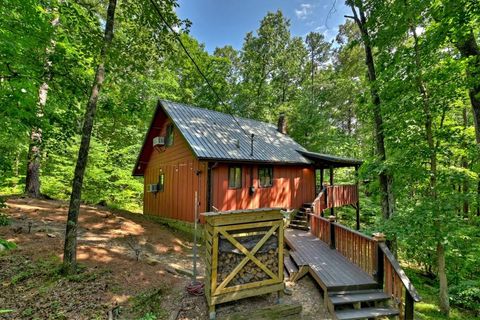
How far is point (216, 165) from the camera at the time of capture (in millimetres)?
9711

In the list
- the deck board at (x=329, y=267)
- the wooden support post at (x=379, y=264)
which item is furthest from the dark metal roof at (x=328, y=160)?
the wooden support post at (x=379, y=264)

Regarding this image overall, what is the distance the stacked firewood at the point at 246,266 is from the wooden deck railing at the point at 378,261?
2637 mm

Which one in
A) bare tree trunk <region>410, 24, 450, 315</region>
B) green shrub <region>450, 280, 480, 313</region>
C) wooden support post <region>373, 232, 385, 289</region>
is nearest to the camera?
wooden support post <region>373, 232, 385, 289</region>

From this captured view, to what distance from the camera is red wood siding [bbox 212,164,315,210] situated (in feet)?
33.3

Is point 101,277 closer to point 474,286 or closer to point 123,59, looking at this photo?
point 123,59

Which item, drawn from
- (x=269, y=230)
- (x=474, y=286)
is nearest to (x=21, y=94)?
(x=269, y=230)

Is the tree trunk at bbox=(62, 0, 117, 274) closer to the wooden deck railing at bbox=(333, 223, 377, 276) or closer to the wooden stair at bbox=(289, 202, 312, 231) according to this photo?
the wooden deck railing at bbox=(333, 223, 377, 276)

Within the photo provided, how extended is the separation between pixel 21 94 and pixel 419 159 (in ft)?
33.0

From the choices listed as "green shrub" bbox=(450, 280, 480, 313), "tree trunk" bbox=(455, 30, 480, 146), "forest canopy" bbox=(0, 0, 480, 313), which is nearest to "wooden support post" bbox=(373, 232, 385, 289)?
"forest canopy" bbox=(0, 0, 480, 313)

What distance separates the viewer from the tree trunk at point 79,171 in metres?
5.00

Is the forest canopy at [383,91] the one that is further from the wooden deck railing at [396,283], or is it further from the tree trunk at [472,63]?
the wooden deck railing at [396,283]

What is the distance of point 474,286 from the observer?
895 centimetres

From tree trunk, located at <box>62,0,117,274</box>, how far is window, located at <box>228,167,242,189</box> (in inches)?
236

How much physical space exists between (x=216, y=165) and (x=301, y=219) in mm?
5293
